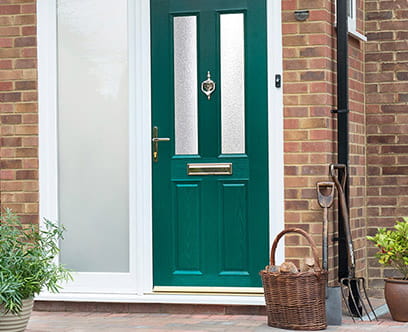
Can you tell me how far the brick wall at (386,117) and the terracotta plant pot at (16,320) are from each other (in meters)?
3.12

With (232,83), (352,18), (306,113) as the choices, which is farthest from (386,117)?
(232,83)

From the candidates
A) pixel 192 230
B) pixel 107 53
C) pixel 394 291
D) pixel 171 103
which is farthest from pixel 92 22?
pixel 394 291

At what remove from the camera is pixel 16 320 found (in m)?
6.34

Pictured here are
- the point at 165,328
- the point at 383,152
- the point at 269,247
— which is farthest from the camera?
the point at 383,152

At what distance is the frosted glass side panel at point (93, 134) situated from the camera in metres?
7.56

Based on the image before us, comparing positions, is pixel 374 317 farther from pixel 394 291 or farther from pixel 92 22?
pixel 92 22

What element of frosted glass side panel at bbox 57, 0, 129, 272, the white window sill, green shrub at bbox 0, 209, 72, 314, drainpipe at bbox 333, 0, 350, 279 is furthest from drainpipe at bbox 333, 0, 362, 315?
green shrub at bbox 0, 209, 72, 314

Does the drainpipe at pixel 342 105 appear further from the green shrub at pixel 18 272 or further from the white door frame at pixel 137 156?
the green shrub at pixel 18 272

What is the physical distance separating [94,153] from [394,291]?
2448mm

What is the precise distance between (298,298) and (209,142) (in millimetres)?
1421

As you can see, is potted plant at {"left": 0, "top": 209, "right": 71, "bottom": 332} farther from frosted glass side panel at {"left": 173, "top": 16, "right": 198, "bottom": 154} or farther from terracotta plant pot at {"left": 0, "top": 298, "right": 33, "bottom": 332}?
frosted glass side panel at {"left": 173, "top": 16, "right": 198, "bottom": 154}

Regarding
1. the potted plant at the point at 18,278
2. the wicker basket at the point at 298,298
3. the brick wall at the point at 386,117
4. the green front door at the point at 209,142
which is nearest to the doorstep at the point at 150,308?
the green front door at the point at 209,142

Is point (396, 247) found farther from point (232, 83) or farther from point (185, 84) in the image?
point (185, 84)

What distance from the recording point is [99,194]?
761 centimetres
